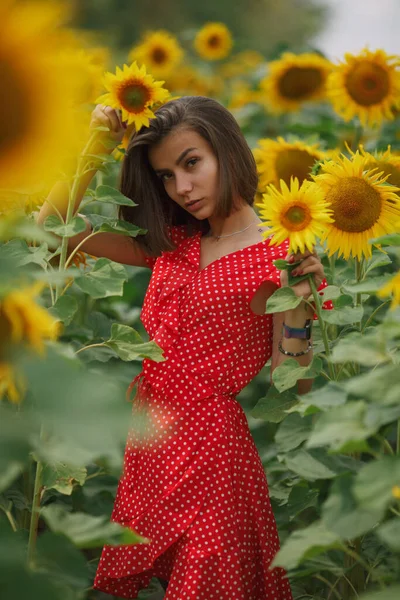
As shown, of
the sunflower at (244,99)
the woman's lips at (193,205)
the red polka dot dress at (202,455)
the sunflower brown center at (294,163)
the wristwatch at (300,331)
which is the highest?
the sunflower at (244,99)

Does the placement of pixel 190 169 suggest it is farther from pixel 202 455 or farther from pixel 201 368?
pixel 202 455

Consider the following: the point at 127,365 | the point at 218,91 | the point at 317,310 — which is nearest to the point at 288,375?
the point at 317,310

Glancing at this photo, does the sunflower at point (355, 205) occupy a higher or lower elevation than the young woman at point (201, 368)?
higher

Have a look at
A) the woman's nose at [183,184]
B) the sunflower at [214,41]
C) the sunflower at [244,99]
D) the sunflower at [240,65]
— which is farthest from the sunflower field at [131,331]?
the sunflower at [240,65]

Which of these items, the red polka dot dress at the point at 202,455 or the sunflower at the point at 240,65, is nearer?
the red polka dot dress at the point at 202,455

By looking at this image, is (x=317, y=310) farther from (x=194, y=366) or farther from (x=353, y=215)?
(x=194, y=366)

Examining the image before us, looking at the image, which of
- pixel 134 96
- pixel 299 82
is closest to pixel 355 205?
pixel 134 96

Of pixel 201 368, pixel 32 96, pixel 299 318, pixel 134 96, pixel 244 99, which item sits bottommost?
pixel 201 368

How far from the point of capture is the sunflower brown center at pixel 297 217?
1362mm

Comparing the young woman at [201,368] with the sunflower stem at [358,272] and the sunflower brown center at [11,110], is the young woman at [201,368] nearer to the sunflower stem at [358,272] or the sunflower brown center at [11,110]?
the sunflower stem at [358,272]

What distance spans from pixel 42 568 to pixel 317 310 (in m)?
0.68

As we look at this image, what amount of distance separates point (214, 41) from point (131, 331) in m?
3.16

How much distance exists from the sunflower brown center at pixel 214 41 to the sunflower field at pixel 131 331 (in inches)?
47.6

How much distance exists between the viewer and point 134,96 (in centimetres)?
165
